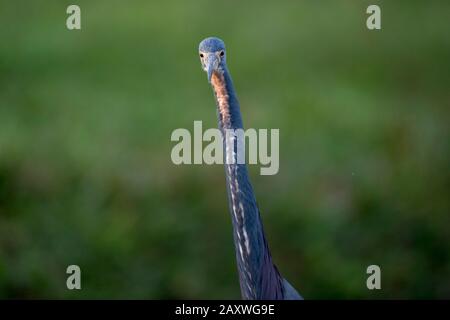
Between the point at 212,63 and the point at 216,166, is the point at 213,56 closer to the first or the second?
the point at 212,63

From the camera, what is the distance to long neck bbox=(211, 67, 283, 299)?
2.54 m

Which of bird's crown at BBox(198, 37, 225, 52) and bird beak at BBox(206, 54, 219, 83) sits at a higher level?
bird's crown at BBox(198, 37, 225, 52)

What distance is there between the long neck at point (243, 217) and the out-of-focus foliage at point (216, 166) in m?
1.65

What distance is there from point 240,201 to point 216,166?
2099 mm

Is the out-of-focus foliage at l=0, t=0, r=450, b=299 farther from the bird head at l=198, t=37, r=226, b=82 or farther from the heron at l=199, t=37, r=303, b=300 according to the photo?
the bird head at l=198, t=37, r=226, b=82

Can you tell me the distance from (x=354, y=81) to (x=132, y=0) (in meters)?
1.38

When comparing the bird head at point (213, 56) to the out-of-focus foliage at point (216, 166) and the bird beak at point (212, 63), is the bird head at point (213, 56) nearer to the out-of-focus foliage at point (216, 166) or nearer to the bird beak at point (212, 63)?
the bird beak at point (212, 63)

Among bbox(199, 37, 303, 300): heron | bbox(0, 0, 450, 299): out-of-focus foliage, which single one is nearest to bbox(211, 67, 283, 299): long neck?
bbox(199, 37, 303, 300): heron

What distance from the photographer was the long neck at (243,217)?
254cm

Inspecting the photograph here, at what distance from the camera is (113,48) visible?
17.6ft

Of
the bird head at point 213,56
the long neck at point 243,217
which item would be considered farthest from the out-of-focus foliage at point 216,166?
the bird head at point 213,56

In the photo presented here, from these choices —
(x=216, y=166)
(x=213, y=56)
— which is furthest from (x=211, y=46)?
(x=216, y=166)

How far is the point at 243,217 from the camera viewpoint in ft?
8.55

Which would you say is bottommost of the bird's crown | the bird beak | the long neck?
the long neck
